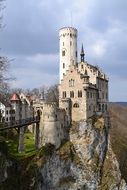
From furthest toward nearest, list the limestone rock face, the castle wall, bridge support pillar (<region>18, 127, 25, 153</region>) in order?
the castle wall < the limestone rock face < bridge support pillar (<region>18, 127, 25, 153</region>)

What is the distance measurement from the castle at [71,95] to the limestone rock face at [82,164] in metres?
2.15

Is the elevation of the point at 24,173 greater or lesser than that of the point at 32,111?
lesser

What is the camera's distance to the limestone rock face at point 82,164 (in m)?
66.8

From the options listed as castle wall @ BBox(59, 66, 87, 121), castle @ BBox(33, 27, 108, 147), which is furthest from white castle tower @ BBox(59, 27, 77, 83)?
castle wall @ BBox(59, 66, 87, 121)

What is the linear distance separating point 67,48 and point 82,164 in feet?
80.8

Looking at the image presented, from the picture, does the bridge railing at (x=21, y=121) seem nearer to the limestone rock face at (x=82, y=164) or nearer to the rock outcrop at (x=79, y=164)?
the rock outcrop at (x=79, y=164)

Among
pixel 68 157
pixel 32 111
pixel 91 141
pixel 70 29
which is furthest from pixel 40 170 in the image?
pixel 70 29

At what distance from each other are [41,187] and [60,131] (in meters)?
10.7

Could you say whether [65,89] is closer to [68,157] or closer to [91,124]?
[91,124]

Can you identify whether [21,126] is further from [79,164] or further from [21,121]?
→ [79,164]

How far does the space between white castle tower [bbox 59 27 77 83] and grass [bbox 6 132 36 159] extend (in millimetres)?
15448

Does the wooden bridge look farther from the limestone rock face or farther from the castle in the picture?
the limestone rock face

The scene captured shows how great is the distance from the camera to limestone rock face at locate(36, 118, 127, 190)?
66.8 meters

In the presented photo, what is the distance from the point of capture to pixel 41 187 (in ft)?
211
